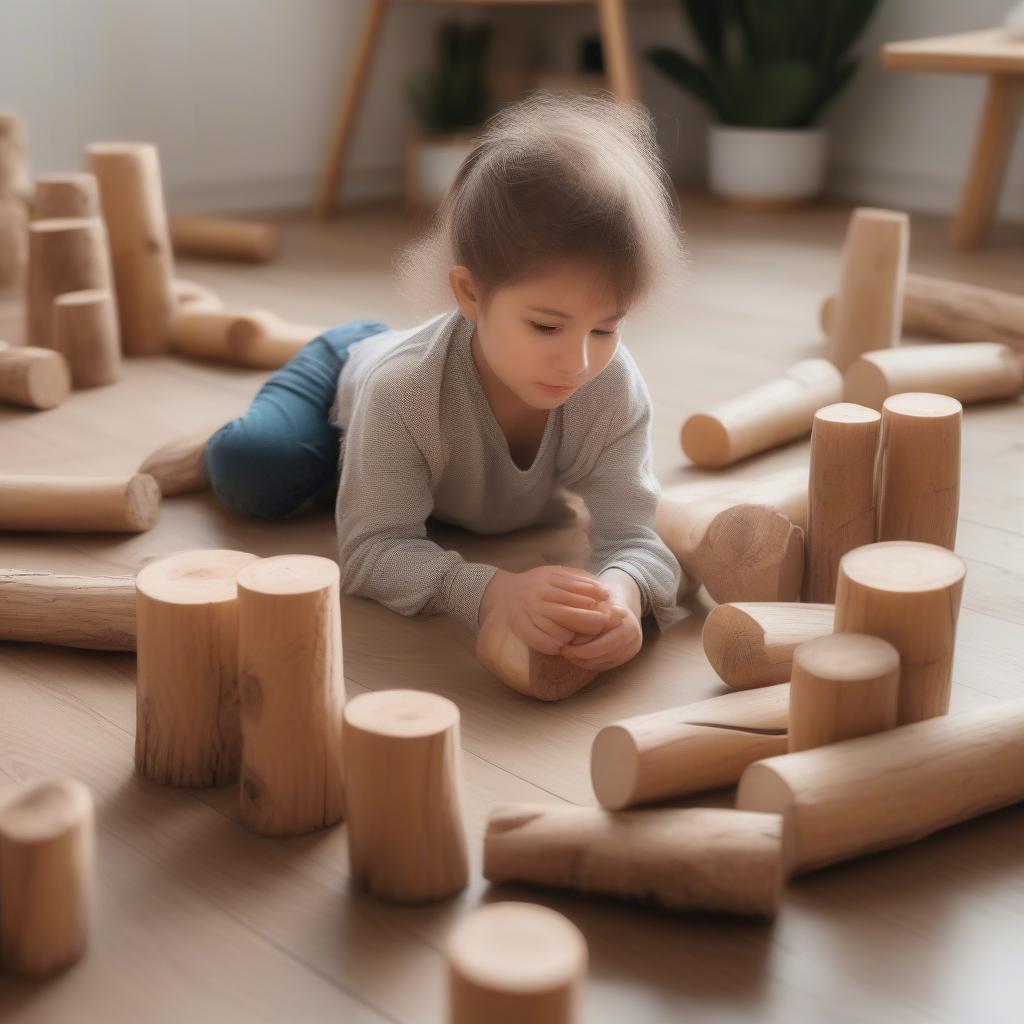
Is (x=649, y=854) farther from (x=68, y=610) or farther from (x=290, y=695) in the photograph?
(x=68, y=610)

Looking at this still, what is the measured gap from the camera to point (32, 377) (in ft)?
5.78

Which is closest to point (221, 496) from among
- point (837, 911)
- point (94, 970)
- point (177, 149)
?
point (94, 970)

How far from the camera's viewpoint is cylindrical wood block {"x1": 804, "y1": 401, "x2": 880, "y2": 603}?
1.12 metres

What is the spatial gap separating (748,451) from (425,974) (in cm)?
93

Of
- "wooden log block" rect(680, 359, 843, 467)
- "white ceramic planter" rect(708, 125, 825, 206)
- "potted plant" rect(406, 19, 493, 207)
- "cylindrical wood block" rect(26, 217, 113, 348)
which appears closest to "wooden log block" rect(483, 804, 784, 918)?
"wooden log block" rect(680, 359, 843, 467)

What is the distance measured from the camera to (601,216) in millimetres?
1065

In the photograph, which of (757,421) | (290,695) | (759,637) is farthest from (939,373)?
(290,695)

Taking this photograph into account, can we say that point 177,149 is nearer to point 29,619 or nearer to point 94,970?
point 29,619

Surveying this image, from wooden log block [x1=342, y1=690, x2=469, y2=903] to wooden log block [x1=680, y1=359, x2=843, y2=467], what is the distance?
2.65ft

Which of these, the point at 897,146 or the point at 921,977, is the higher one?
the point at 897,146

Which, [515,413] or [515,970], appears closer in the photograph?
[515,970]

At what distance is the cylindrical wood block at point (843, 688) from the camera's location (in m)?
0.88

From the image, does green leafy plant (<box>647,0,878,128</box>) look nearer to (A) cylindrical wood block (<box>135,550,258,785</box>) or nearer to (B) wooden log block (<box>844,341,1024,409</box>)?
(B) wooden log block (<box>844,341,1024,409</box>)

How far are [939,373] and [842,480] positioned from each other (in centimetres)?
69
